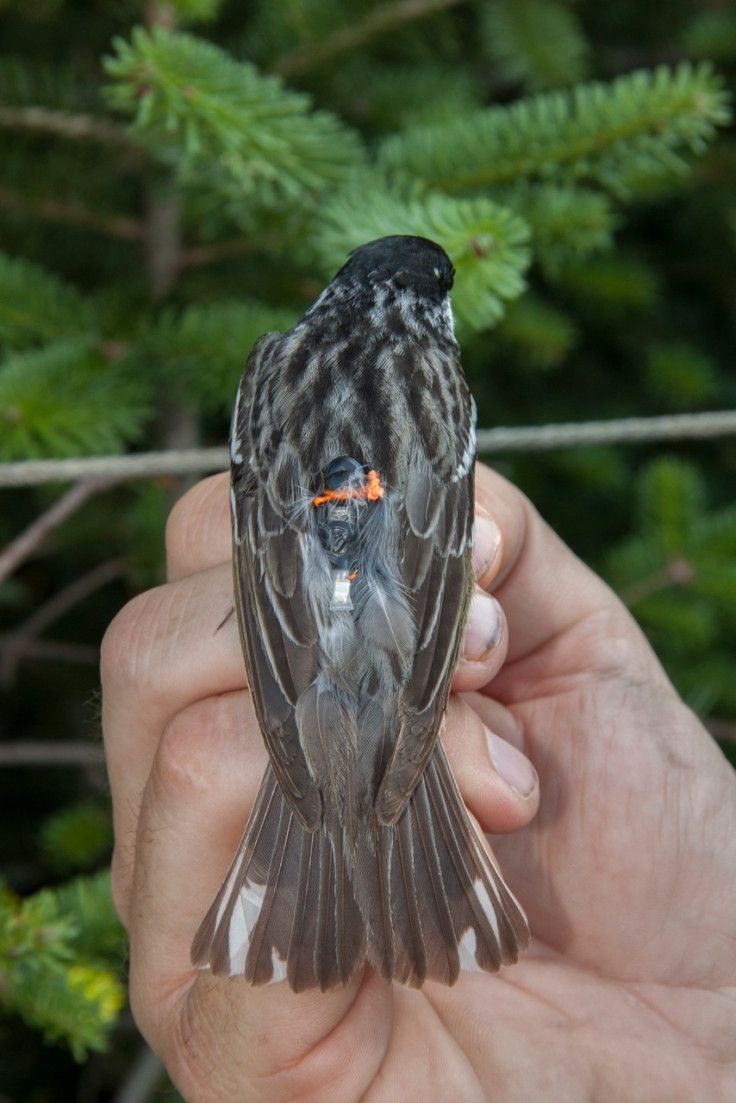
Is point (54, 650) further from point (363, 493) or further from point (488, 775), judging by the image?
point (488, 775)

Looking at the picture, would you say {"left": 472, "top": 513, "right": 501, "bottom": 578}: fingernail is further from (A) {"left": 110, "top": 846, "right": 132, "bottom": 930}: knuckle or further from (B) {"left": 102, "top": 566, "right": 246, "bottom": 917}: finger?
(A) {"left": 110, "top": 846, "right": 132, "bottom": 930}: knuckle

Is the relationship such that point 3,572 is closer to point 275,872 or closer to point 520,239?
point 275,872

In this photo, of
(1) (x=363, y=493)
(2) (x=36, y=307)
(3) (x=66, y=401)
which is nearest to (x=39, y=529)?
(3) (x=66, y=401)

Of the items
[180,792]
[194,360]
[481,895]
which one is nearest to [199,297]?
[194,360]

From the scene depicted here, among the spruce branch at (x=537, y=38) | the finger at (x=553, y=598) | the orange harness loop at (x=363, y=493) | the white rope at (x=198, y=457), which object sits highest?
the spruce branch at (x=537, y=38)

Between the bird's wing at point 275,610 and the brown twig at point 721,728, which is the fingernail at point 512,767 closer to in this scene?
the bird's wing at point 275,610

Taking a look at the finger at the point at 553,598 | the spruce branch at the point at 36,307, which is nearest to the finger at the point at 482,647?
the finger at the point at 553,598

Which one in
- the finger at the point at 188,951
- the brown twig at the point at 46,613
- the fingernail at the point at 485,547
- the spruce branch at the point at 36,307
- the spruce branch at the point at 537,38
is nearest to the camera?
the finger at the point at 188,951
